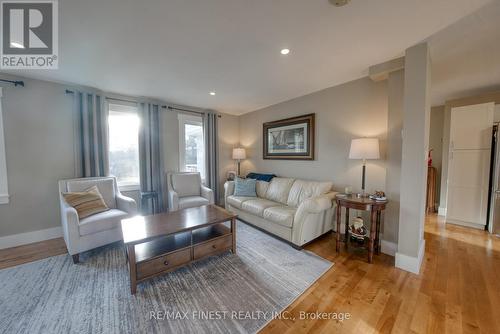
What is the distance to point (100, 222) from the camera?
7.52 feet

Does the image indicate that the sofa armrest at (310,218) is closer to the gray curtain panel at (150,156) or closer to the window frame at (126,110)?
the gray curtain panel at (150,156)

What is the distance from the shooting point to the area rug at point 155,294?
1.37 m

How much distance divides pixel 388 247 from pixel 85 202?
→ 3958 millimetres

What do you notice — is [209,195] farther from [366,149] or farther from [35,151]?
[366,149]

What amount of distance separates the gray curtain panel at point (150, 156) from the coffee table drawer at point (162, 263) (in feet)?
6.21

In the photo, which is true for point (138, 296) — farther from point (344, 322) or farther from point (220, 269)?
point (344, 322)

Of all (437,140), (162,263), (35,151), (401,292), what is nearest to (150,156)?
(35,151)

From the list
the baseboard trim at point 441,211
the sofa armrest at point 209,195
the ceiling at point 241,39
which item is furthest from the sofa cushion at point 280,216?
the baseboard trim at point 441,211

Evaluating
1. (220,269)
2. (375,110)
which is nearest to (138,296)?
(220,269)

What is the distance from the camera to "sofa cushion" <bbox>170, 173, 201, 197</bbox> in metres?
3.66

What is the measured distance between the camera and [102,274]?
195cm

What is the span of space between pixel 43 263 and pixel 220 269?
207 centimetres

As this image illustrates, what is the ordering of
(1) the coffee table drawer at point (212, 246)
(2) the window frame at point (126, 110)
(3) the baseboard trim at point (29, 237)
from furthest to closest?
(2) the window frame at point (126, 110)
(3) the baseboard trim at point (29, 237)
(1) the coffee table drawer at point (212, 246)

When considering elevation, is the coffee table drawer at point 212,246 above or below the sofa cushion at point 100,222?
below
